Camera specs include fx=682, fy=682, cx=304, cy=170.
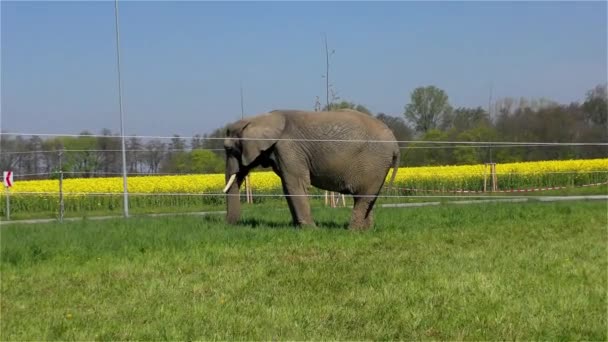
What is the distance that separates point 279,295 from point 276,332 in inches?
43.7

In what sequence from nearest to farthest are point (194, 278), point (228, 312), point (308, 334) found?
point (308, 334), point (228, 312), point (194, 278)

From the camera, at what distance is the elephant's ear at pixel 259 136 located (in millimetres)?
10516

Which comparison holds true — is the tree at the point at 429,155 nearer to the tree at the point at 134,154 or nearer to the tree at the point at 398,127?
the tree at the point at 398,127

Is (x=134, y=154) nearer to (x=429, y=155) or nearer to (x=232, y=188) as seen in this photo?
(x=232, y=188)

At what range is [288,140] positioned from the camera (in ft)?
34.7

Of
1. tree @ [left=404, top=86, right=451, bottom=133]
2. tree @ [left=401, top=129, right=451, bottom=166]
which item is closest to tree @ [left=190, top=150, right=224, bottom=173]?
tree @ [left=401, top=129, right=451, bottom=166]

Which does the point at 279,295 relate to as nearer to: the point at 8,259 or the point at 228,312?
the point at 228,312

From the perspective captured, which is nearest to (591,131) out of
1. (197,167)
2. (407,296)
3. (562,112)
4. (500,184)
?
→ (562,112)

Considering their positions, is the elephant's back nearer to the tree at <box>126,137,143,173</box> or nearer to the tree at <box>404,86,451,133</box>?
the tree at <box>126,137,143,173</box>

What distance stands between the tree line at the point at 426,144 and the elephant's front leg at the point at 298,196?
1.28 metres

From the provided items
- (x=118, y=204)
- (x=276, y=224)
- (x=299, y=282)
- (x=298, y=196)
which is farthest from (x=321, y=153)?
(x=118, y=204)

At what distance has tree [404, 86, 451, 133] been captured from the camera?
90.7 ft

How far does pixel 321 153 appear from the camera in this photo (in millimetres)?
10594

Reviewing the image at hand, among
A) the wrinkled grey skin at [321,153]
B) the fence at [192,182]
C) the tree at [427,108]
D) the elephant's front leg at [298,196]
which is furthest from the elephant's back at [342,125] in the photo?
the tree at [427,108]
